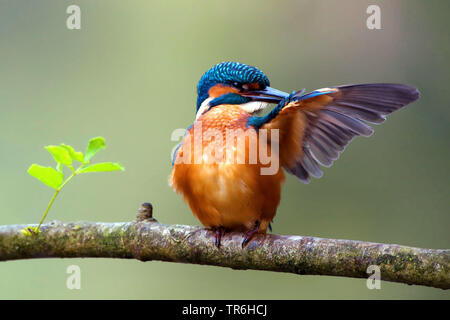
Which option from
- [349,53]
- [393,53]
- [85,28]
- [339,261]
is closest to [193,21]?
[85,28]

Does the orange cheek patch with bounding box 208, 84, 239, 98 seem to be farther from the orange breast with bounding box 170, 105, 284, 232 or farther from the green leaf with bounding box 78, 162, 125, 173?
the green leaf with bounding box 78, 162, 125, 173

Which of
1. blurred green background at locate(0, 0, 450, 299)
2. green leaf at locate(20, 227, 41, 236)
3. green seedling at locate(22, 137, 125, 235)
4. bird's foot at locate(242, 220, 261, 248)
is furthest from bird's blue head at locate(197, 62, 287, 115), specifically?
blurred green background at locate(0, 0, 450, 299)

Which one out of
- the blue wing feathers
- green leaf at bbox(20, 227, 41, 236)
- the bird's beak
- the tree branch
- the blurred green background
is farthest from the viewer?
the blurred green background

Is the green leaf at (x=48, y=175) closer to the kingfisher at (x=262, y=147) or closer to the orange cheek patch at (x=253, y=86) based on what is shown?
the kingfisher at (x=262, y=147)

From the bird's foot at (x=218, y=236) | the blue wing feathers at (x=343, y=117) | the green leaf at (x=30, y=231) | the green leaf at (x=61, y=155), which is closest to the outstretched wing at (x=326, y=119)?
the blue wing feathers at (x=343, y=117)

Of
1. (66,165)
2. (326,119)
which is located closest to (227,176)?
(326,119)

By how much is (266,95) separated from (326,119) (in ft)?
0.98

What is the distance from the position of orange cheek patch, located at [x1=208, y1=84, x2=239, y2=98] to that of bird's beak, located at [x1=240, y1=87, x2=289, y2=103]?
5cm

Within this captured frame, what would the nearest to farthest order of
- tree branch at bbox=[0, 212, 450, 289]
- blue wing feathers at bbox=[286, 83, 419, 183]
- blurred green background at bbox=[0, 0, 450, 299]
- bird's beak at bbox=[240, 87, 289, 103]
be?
tree branch at bbox=[0, 212, 450, 289] → blue wing feathers at bbox=[286, 83, 419, 183] → bird's beak at bbox=[240, 87, 289, 103] → blurred green background at bbox=[0, 0, 450, 299]

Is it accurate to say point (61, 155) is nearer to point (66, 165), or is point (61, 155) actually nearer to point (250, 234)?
point (66, 165)

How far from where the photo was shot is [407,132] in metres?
4.29

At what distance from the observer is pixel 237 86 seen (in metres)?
2.24

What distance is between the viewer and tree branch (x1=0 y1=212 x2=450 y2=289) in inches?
62.3

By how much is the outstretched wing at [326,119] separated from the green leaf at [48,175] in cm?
75
